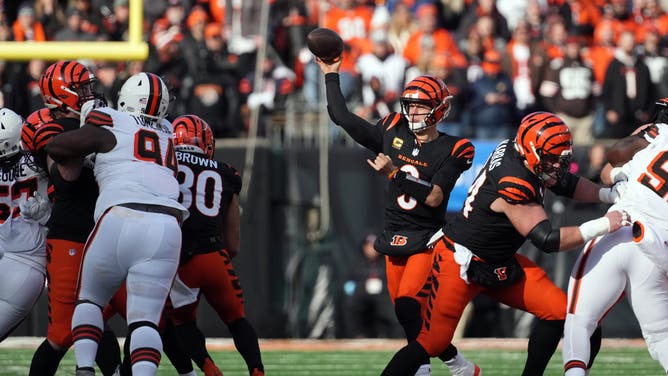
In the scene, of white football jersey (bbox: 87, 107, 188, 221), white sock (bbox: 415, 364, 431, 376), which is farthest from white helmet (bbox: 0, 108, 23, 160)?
white sock (bbox: 415, 364, 431, 376)

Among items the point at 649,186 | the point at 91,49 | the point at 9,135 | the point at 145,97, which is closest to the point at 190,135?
the point at 145,97

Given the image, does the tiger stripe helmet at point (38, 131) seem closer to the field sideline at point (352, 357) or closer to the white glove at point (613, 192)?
the field sideline at point (352, 357)

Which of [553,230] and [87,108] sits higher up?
[87,108]

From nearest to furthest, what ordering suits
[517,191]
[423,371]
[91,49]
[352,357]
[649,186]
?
[517,191] → [649,186] → [423,371] → [91,49] → [352,357]

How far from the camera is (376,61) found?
12.9 meters

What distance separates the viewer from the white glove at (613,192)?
623 centimetres

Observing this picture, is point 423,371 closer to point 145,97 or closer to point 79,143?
point 145,97

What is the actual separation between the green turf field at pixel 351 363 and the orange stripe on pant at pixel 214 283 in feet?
4.13

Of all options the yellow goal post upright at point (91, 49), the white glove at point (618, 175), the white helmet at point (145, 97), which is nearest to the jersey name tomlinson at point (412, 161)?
the white glove at point (618, 175)

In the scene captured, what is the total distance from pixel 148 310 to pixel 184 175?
1295 mm

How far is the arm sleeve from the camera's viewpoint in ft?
23.3

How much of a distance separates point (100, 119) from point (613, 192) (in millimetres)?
2552

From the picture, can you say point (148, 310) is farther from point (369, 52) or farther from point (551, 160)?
point (369, 52)

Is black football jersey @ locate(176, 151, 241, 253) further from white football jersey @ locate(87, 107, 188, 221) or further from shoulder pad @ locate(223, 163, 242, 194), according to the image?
white football jersey @ locate(87, 107, 188, 221)
